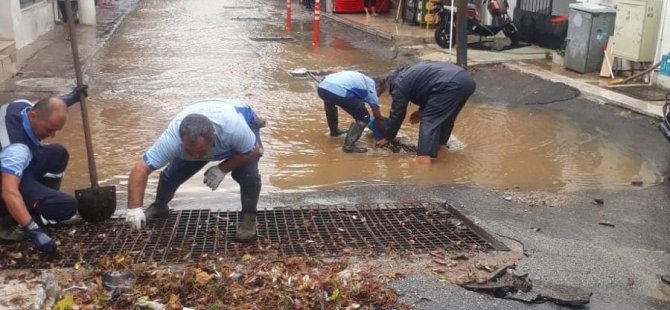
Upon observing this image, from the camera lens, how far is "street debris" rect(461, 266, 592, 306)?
12.6ft

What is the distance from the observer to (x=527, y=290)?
3957mm

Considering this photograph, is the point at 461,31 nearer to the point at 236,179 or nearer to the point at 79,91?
the point at 236,179

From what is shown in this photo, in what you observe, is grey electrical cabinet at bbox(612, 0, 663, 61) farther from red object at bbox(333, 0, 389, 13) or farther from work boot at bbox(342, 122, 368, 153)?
red object at bbox(333, 0, 389, 13)

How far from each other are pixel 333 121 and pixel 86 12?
12456 mm

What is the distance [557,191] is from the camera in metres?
6.23

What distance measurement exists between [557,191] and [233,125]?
3226 mm

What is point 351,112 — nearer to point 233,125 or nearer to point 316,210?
point 316,210

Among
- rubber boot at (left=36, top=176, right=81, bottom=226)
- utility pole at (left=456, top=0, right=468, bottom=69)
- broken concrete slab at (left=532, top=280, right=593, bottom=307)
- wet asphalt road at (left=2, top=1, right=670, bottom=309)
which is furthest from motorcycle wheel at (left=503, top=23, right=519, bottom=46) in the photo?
rubber boot at (left=36, top=176, right=81, bottom=226)

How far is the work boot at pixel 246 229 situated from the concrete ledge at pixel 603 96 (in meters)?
5.72

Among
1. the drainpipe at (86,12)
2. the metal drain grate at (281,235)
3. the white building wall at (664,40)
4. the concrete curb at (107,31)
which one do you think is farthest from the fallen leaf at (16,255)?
the drainpipe at (86,12)

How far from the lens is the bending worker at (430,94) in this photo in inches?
278

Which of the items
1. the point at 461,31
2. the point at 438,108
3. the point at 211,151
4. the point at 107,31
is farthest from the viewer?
the point at 107,31

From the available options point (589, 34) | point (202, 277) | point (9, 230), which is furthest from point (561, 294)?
point (589, 34)

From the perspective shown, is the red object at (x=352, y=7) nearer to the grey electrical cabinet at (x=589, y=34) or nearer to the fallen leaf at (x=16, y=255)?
the grey electrical cabinet at (x=589, y=34)
